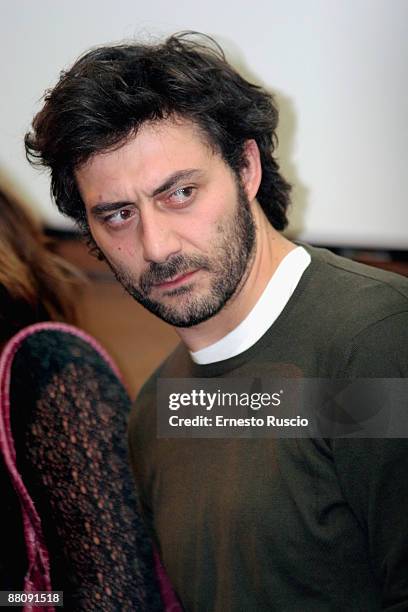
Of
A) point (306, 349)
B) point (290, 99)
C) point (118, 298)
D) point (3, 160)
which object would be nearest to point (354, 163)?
point (290, 99)

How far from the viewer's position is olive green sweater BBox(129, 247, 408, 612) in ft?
3.05

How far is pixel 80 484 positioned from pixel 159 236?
45 cm

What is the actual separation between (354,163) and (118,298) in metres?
0.48

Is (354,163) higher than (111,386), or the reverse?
(354,163)

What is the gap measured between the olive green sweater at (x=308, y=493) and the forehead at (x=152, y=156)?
0.65ft

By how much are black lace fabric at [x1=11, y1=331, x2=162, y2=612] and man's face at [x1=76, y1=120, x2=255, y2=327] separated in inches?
11.7

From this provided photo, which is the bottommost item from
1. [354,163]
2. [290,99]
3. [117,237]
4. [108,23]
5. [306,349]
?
[306,349]

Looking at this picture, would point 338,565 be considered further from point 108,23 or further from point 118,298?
point 108,23

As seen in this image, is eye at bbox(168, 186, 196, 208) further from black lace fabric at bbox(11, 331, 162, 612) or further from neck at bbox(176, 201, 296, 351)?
black lace fabric at bbox(11, 331, 162, 612)

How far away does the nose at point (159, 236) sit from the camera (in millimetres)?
1047

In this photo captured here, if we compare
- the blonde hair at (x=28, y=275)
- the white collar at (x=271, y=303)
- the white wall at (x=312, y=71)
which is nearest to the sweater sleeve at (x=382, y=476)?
the white collar at (x=271, y=303)

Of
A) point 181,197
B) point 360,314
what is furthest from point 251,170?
point 360,314

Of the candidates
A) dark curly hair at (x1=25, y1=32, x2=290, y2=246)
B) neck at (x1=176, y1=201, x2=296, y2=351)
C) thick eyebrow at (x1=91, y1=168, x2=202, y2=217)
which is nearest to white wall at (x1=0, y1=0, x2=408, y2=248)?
dark curly hair at (x1=25, y1=32, x2=290, y2=246)

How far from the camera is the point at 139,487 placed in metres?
1.28
